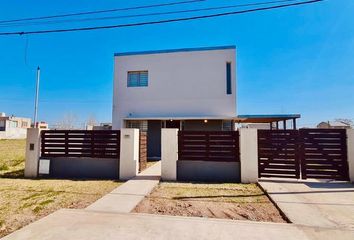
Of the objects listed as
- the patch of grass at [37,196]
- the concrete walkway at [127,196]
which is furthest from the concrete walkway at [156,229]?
the patch of grass at [37,196]

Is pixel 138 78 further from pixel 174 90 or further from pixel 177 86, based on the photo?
pixel 177 86

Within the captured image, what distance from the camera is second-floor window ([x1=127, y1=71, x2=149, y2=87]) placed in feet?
51.4

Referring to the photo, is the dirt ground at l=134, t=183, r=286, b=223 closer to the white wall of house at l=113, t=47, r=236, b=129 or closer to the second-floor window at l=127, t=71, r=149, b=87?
the white wall of house at l=113, t=47, r=236, b=129

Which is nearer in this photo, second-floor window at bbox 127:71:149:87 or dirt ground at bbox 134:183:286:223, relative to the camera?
dirt ground at bbox 134:183:286:223

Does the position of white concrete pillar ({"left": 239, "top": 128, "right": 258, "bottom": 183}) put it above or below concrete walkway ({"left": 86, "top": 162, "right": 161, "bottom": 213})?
above

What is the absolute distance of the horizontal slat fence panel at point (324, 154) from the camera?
26.0ft

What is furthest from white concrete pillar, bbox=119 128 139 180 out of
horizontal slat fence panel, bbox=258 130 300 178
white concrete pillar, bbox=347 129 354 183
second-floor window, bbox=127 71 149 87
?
white concrete pillar, bbox=347 129 354 183

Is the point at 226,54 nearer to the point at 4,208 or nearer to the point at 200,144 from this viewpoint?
the point at 200,144

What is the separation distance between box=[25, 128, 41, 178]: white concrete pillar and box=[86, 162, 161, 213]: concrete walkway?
13.9 feet

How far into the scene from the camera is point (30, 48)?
1152 cm

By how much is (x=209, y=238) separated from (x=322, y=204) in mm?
3522

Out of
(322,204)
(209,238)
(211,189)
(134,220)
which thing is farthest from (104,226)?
(322,204)

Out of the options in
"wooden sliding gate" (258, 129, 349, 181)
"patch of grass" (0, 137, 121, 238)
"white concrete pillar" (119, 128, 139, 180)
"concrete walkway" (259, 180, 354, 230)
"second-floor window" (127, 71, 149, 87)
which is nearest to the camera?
"concrete walkway" (259, 180, 354, 230)

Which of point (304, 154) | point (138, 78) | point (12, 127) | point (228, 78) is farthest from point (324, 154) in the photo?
point (12, 127)
